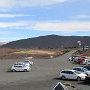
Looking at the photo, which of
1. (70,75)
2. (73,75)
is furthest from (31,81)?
(73,75)

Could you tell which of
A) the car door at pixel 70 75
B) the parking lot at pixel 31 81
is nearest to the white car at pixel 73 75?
the car door at pixel 70 75

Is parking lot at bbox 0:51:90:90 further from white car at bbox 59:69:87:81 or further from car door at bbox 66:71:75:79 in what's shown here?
car door at bbox 66:71:75:79

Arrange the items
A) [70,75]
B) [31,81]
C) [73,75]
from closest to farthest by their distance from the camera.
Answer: [31,81], [73,75], [70,75]

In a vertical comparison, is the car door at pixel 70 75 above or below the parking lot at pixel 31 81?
above

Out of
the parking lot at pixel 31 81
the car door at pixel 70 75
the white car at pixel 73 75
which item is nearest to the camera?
the parking lot at pixel 31 81

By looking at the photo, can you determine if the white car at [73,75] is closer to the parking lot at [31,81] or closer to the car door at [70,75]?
the car door at [70,75]

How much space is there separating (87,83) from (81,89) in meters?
5.54

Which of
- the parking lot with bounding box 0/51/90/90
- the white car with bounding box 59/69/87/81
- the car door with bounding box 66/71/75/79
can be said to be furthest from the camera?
the car door with bounding box 66/71/75/79

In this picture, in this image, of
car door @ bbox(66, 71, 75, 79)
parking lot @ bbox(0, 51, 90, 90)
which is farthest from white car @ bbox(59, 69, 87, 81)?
parking lot @ bbox(0, 51, 90, 90)

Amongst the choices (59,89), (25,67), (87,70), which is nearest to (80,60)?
(25,67)

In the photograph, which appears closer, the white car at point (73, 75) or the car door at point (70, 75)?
the white car at point (73, 75)

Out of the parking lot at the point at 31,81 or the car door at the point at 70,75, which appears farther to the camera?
the car door at the point at 70,75

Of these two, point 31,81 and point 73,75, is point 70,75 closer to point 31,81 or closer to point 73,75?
point 73,75

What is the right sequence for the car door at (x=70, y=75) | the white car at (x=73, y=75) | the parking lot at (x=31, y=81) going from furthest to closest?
the car door at (x=70, y=75)
the white car at (x=73, y=75)
the parking lot at (x=31, y=81)
